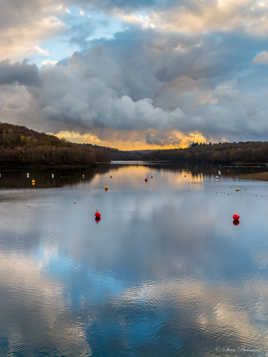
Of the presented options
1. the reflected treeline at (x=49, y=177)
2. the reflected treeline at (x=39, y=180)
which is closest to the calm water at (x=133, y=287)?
the reflected treeline at (x=39, y=180)

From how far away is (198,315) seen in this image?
1375cm

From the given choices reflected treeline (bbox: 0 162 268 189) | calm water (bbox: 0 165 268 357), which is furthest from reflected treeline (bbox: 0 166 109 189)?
calm water (bbox: 0 165 268 357)

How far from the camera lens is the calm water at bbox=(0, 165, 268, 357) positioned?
12062 mm

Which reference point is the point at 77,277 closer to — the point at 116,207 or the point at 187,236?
the point at 187,236

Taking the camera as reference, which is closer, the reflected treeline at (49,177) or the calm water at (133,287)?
the calm water at (133,287)

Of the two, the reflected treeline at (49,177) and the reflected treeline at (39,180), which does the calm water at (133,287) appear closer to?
the reflected treeline at (39,180)

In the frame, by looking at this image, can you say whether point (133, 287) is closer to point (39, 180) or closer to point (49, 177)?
point (39, 180)

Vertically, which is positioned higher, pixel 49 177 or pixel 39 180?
pixel 49 177

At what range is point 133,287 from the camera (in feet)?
54.6

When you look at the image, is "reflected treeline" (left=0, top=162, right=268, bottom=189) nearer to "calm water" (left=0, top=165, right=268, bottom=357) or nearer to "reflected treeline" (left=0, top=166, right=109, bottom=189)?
"reflected treeline" (left=0, top=166, right=109, bottom=189)

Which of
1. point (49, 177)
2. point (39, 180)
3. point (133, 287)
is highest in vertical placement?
point (49, 177)

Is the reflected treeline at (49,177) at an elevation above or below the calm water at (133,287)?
above

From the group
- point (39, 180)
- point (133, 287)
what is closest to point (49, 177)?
point (39, 180)

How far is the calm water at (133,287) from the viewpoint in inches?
475
